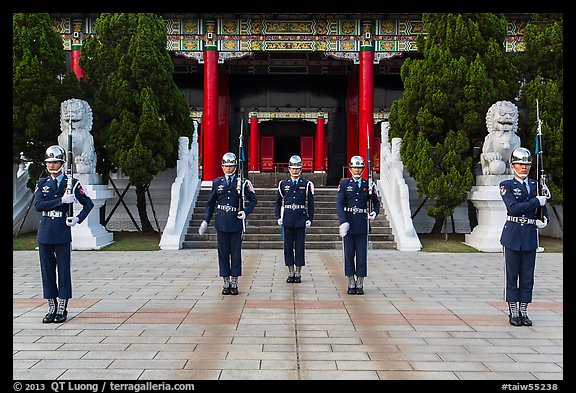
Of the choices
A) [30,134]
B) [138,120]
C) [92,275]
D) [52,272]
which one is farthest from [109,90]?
[52,272]

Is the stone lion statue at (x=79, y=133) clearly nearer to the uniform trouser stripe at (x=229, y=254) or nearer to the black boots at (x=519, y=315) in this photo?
the uniform trouser stripe at (x=229, y=254)

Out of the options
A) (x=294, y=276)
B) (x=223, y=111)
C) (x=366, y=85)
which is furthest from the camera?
(x=223, y=111)

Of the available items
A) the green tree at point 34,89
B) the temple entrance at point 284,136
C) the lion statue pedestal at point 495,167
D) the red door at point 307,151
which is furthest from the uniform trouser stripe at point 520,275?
the red door at point 307,151

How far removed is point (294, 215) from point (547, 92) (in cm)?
604

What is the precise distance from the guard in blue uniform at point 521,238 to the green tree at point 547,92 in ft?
17.6

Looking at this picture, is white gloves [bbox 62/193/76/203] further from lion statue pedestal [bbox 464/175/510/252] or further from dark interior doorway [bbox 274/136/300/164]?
dark interior doorway [bbox 274/136/300/164]

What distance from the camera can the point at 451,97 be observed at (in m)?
9.34

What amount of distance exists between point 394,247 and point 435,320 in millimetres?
4849

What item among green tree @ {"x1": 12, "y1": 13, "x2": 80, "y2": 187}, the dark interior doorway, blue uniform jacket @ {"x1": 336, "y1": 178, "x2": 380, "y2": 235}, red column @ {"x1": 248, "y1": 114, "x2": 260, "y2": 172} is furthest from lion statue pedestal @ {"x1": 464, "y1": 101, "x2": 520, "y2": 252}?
the dark interior doorway

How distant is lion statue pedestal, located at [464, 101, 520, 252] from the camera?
876 cm

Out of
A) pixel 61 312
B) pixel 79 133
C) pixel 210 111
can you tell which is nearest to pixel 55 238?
pixel 61 312

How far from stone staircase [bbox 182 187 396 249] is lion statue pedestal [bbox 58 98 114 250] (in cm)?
161

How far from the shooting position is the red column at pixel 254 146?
19.8m

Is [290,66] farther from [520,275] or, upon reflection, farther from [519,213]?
[520,275]
